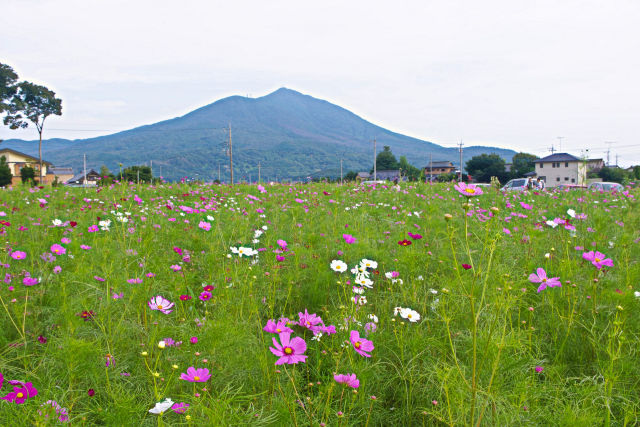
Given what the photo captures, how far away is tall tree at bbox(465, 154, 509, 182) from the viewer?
48.3m

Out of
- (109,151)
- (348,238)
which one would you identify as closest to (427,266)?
(348,238)

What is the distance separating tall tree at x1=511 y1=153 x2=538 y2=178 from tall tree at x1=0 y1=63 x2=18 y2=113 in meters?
56.3

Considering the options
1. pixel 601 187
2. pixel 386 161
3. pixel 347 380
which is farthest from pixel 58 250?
pixel 386 161

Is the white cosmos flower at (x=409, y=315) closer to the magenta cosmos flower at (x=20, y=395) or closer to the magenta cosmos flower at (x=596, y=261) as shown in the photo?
the magenta cosmos flower at (x=596, y=261)

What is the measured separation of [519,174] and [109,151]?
521 ft

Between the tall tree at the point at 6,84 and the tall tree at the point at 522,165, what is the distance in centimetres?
5627

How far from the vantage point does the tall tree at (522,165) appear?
51081 millimetres

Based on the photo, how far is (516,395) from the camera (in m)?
1.04

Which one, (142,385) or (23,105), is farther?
(23,105)

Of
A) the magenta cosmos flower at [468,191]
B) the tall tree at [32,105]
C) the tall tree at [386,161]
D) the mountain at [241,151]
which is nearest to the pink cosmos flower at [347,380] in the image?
the magenta cosmos flower at [468,191]

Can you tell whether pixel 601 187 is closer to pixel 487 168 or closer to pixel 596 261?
pixel 596 261

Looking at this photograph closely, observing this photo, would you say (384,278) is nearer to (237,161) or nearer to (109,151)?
(237,161)

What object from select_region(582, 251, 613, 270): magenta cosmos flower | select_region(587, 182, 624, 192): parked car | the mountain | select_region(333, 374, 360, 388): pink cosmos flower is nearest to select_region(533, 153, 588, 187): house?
select_region(587, 182, 624, 192): parked car

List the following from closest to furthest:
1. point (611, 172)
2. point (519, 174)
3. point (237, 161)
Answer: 1. point (611, 172)
2. point (519, 174)
3. point (237, 161)
